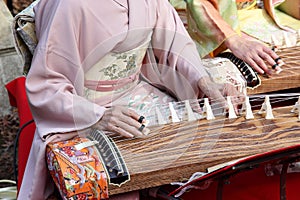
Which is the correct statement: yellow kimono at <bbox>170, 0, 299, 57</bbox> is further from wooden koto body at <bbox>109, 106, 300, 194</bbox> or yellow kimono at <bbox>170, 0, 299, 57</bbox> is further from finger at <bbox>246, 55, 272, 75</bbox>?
wooden koto body at <bbox>109, 106, 300, 194</bbox>

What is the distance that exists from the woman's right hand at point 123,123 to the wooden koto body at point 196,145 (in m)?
0.03

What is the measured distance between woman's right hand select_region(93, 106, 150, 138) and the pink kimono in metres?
0.04

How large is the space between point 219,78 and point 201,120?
36 cm

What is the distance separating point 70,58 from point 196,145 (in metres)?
0.54

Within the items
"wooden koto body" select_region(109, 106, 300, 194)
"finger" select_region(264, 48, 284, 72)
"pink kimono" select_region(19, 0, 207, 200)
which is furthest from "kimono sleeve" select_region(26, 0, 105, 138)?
"finger" select_region(264, 48, 284, 72)

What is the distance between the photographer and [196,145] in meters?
2.04

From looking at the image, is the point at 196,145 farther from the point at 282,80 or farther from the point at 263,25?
the point at 263,25

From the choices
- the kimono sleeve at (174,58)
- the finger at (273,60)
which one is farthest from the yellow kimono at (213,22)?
the kimono sleeve at (174,58)

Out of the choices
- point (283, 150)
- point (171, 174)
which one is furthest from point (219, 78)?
point (283, 150)

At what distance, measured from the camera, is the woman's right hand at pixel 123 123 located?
204cm

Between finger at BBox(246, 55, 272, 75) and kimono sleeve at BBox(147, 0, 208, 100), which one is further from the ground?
kimono sleeve at BBox(147, 0, 208, 100)

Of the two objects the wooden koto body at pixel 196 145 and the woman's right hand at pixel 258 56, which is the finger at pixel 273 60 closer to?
the woman's right hand at pixel 258 56

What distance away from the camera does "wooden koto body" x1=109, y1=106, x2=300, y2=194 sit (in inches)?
74.5

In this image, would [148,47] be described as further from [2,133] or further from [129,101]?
[2,133]
